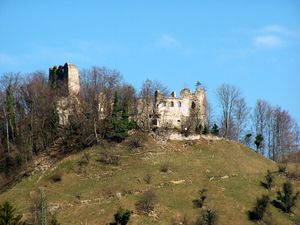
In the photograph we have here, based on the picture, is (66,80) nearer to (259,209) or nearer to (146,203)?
(146,203)

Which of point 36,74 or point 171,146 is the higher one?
point 36,74

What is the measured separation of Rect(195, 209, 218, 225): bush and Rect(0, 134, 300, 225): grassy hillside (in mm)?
1176

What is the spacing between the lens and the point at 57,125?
103m

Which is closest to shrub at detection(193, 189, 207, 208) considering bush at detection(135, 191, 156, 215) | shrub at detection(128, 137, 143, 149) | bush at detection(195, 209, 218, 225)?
bush at detection(195, 209, 218, 225)

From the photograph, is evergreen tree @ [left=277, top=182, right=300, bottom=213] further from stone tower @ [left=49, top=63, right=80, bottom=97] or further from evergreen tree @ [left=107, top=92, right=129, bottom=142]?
stone tower @ [left=49, top=63, right=80, bottom=97]

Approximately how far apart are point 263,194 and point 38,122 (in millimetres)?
32245

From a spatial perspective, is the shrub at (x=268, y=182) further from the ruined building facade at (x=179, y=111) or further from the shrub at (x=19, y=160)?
the shrub at (x=19, y=160)

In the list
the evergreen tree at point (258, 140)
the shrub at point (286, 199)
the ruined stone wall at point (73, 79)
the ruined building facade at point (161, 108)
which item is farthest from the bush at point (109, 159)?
the evergreen tree at point (258, 140)

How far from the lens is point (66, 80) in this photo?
4326 inches

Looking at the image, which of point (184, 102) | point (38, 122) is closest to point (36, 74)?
point (38, 122)

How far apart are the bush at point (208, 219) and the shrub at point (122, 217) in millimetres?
7423

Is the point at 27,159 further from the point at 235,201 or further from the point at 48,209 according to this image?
the point at 235,201

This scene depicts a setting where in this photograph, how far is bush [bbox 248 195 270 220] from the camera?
276ft

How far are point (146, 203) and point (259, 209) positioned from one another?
12314 mm
